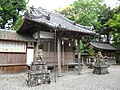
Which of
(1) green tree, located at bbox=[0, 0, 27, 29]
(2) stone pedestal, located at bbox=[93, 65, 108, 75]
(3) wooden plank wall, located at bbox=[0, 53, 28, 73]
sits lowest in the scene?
(2) stone pedestal, located at bbox=[93, 65, 108, 75]

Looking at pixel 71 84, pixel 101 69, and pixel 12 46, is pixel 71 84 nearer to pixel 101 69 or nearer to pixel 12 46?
pixel 101 69

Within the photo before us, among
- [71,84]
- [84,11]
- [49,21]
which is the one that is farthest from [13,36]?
[84,11]

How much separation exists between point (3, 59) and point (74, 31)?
665 centimetres

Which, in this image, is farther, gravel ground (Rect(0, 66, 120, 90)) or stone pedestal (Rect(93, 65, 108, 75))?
stone pedestal (Rect(93, 65, 108, 75))

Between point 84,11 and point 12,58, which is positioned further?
point 84,11

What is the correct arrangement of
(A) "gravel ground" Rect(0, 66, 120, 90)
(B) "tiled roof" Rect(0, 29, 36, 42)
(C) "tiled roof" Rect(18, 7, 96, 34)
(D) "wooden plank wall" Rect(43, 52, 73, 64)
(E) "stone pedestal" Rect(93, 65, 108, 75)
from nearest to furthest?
(A) "gravel ground" Rect(0, 66, 120, 90)
(C) "tiled roof" Rect(18, 7, 96, 34)
(E) "stone pedestal" Rect(93, 65, 108, 75)
(B) "tiled roof" Rect(0, 29, 36, 42)
(D) "wooden plank wall" Rect(43, 52, 73, 64)

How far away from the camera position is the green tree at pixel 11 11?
23.4 metres

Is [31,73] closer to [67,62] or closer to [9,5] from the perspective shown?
[67,62]

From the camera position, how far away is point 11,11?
78.9 ft

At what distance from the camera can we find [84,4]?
28.5 m

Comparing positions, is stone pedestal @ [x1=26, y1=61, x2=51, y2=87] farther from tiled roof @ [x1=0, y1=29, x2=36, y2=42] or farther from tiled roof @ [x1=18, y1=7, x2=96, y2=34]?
tiled roof @ [x1=0, y1=29, x2=36, y2=42]

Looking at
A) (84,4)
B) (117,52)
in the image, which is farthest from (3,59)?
(117,52)

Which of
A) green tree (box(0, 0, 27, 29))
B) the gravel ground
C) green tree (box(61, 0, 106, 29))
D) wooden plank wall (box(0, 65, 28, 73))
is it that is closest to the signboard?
wooden plank wall (box(0, 65, 28, 73))

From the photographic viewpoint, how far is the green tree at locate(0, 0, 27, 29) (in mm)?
23391
